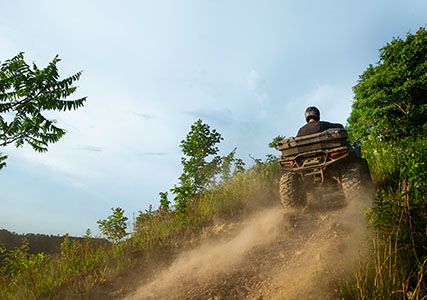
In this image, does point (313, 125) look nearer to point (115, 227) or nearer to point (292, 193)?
point (292, 193)

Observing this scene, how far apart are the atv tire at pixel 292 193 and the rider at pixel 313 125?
4.00 feet

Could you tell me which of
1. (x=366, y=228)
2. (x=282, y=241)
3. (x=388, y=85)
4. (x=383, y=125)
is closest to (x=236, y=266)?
(x=282, y=241)

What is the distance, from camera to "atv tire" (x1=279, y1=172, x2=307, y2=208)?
304 inches

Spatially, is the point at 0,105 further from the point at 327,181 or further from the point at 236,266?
the point at 327,181

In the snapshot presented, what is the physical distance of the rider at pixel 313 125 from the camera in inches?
320

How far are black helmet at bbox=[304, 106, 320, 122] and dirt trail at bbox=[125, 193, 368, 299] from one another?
2492mm

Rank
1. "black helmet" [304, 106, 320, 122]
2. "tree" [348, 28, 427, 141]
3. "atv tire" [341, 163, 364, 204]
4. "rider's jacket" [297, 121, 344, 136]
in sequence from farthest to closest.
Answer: "tree" [348, 28, 427, 141] < "black helmet" [304, 106, 320, 122] < "rider's jacket" [297, 121, 344, 136] < "atv tire" [341, 163, 364, 204]

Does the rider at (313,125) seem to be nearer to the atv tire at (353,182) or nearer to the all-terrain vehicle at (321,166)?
the all-terrain vehicle at (321,166)

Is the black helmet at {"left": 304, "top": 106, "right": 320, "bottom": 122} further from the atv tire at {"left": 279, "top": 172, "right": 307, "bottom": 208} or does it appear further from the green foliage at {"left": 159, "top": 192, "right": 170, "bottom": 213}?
the green foliage at {"left": 159, "top": 192, "right": 170, "bottom": 213}

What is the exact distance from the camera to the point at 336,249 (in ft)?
17.0

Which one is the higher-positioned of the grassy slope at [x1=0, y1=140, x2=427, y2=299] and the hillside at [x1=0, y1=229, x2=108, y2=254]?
the hillside at [x1=0, y1=229, x2=108, y2=254]

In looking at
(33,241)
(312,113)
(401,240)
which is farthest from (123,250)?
Answer: (33,241)

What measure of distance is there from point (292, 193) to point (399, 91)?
61.1 feet

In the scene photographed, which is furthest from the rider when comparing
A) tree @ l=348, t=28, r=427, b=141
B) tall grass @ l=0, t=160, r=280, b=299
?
tree @ l=348, t=28, r=427, b=141
